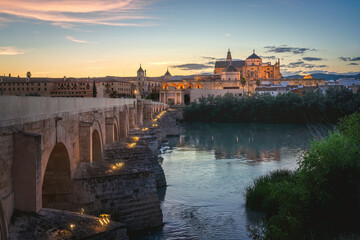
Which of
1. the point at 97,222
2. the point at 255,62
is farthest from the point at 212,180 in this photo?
the point at 255,62

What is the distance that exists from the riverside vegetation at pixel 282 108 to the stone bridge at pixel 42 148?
38911 millimetres

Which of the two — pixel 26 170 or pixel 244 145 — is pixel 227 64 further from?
pixel 26 170

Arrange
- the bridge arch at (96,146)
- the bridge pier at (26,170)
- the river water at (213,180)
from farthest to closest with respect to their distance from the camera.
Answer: the bridge arch at (96,146)
the river water at (213,180)
the bridge pier at (26,170)

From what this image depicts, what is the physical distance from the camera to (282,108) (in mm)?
52688

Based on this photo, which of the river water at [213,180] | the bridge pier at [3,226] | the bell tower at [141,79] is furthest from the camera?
the bell tower at [141,79]

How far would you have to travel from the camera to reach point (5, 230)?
18.1 ft

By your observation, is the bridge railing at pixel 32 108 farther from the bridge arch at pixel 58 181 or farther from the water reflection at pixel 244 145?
the water reflection at pixel 244 145

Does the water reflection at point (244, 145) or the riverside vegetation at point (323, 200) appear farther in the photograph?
the water reflection at point (244, 145)

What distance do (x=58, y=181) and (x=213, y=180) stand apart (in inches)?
366

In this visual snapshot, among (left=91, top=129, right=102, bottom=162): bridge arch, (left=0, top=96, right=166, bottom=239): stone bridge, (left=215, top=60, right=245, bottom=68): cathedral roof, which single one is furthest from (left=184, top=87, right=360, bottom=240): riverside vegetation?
(left=215, top=60, right=245, bottom=68): cathedral roof

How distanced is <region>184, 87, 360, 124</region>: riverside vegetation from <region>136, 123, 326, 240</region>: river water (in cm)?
1801

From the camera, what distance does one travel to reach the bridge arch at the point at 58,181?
912cm

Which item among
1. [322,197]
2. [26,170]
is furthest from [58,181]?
[322,197]

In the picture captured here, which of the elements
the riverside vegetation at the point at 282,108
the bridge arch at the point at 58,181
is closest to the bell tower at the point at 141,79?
the riverside vegetation at the point at 282,108
